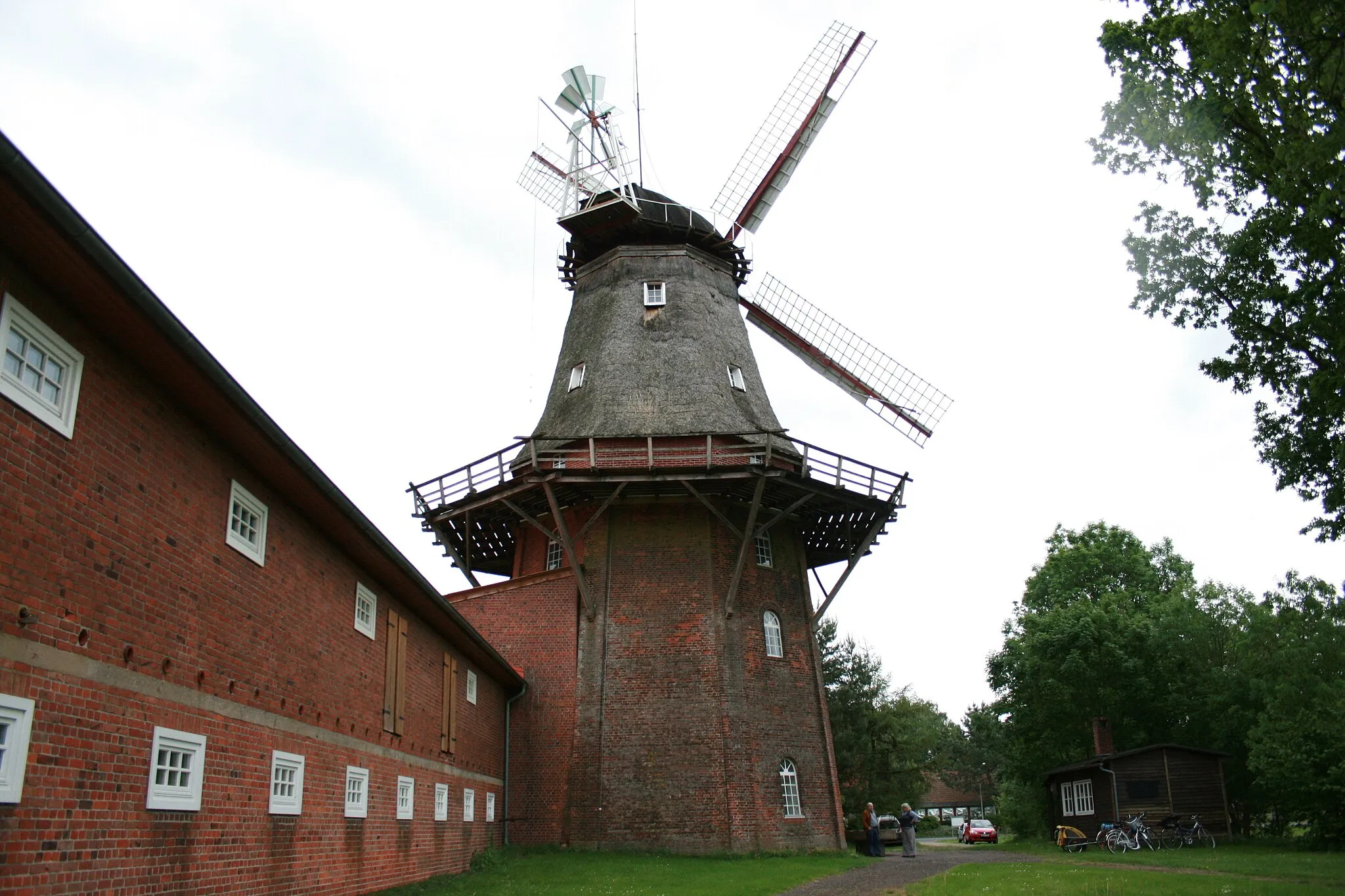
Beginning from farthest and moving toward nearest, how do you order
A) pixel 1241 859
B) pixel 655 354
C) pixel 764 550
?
pixel 655 354 → pixel 764 550 → pixel 1241 859

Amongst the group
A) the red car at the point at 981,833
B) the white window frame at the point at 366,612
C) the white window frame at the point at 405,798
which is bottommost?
the red car at the point at 981,833

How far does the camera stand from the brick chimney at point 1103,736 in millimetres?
28172

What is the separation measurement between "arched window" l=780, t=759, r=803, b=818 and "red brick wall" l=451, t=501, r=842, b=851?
149 millimetres

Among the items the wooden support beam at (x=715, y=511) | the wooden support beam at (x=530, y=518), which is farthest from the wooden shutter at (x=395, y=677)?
the wooden support beam at (x=715, y=511)

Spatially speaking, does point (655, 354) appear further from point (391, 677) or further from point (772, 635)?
point (391, 677)

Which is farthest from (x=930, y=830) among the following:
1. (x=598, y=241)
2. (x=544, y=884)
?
(x=544, y=884)

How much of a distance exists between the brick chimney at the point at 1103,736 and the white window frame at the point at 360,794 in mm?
22823

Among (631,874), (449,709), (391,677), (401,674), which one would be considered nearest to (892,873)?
(631,874)

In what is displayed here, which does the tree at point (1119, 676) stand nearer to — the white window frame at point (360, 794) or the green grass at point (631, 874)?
the green grass at point (631, 874)

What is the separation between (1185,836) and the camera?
77.2 feet

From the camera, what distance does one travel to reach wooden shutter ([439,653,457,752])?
1625cm

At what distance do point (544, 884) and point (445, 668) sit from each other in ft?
13.0

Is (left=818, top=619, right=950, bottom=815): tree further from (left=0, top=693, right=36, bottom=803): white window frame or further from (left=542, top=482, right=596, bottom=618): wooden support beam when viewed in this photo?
(left=0, top=693, right=36, bottom=803): white window frame

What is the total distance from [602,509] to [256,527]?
10.8 metres
